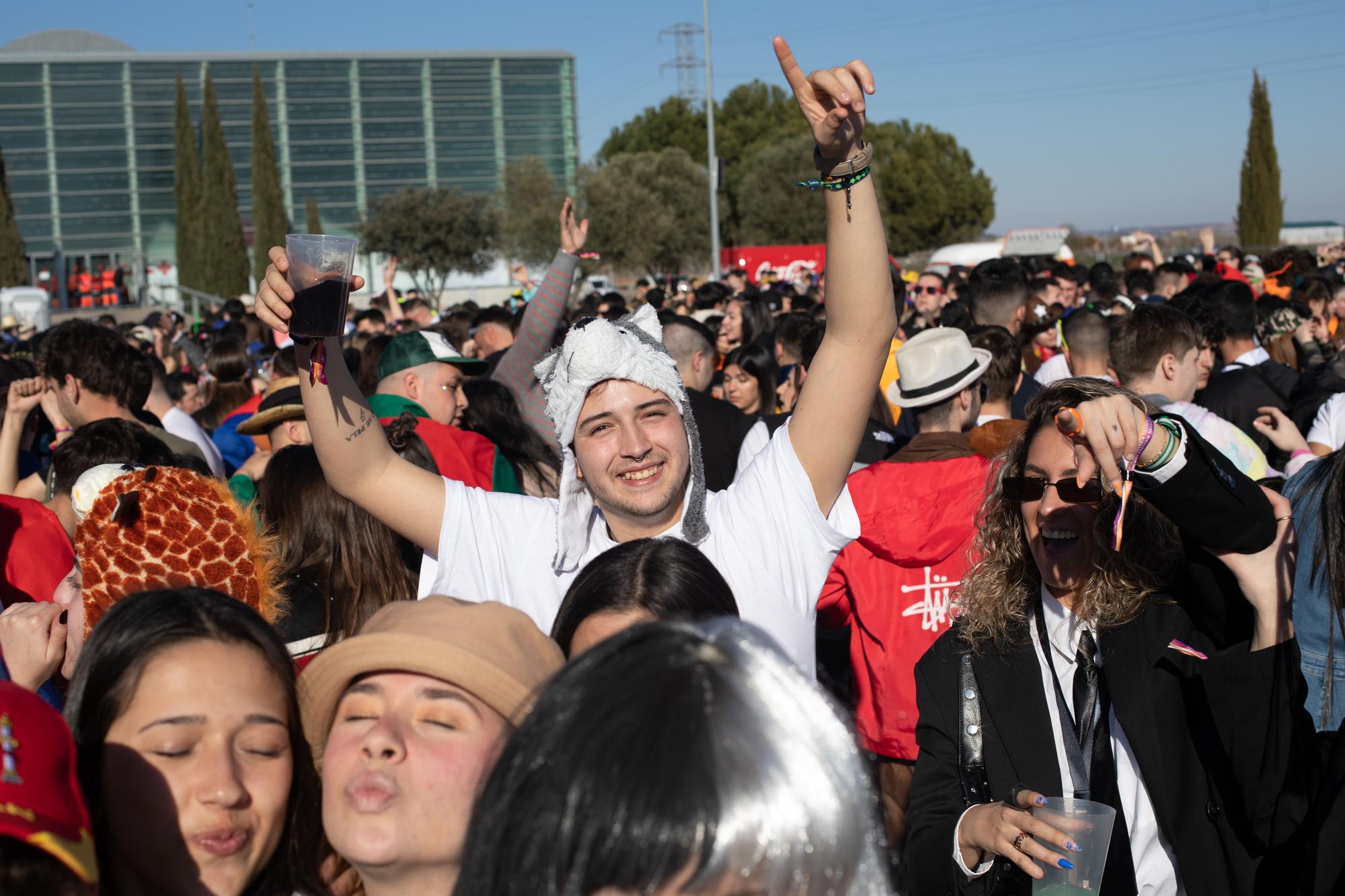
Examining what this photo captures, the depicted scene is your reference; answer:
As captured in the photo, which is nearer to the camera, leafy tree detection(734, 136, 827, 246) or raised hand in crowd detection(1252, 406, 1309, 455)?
raised hand in crowd detection(1252, 406, 1309, 455)

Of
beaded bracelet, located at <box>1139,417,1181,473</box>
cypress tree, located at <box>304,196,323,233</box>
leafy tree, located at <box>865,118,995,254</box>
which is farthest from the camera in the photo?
leafy tree, located at <box>865,118,995,254</box>

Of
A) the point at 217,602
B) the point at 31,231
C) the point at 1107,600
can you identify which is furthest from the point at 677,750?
the point at 31,231

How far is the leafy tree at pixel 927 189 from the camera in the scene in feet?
214

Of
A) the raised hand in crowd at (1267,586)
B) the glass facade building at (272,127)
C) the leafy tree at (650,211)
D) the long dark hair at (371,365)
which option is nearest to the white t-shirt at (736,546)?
the raised hand in crowd at (1267,586)

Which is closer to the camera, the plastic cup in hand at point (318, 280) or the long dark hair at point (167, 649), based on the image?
the long dark hair at point (167, 649)

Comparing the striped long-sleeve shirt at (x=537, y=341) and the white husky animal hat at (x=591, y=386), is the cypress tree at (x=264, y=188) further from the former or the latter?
the white husky animal hat at (x=591, y=386)

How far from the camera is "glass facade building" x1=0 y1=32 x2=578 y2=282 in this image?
6538cm

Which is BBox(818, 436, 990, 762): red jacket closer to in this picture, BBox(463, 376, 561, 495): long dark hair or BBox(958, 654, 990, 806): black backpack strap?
BBox(958, 654, 990, 806): black backpack strap

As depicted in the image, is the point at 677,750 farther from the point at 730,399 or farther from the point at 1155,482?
the point at 730,399

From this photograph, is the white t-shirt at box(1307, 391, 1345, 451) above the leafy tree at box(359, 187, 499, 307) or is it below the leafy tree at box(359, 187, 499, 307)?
below

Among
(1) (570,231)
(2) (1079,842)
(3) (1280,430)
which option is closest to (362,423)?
(2) (1079,842)

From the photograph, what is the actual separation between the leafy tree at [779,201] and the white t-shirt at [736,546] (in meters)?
54.8

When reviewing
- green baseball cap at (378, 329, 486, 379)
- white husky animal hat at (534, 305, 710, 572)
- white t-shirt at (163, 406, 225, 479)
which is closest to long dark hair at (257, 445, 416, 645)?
white husky animal hat at (534, 305, 710, 572)

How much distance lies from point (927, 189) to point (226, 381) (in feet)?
198
